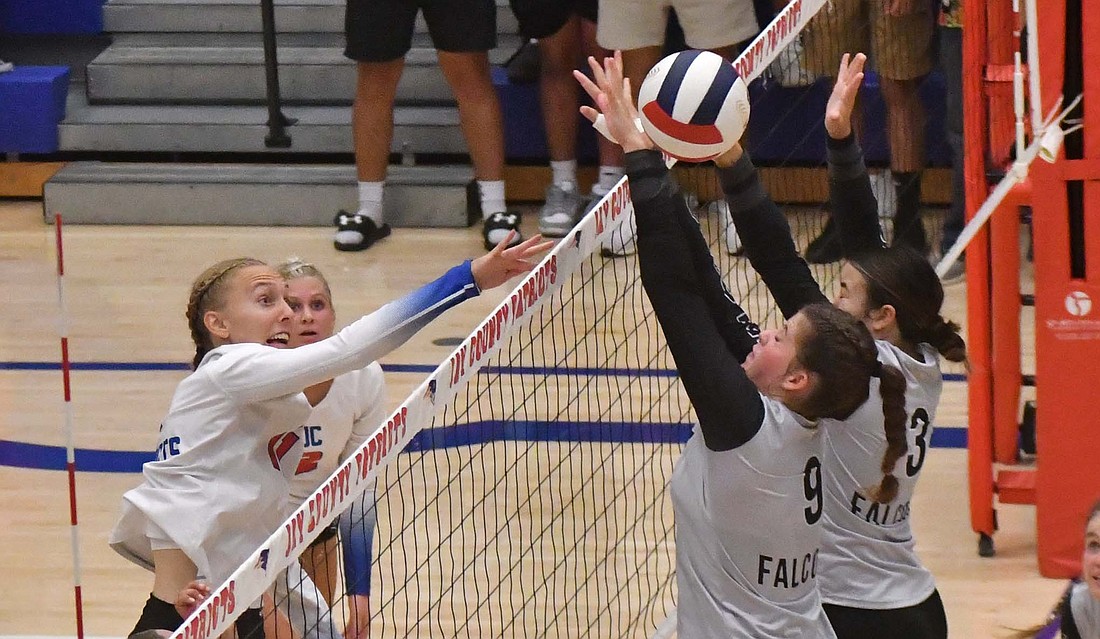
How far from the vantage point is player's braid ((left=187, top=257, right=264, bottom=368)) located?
11.6 ft

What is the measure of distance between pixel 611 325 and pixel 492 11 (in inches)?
78.2

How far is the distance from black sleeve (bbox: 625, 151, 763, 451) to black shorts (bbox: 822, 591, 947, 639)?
0.70 meters

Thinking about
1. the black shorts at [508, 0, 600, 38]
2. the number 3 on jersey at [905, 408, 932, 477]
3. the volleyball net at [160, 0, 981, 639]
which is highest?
the black shorts at [508, 0, 600, 38]

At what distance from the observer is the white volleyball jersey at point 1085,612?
3.19 m

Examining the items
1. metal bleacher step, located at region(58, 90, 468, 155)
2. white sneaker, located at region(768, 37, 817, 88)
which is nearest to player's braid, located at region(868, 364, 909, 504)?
white sneaker, located at region(768, 37, 817, 88)

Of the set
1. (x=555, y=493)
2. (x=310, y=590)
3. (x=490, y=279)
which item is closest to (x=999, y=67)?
(x=555, y=493)

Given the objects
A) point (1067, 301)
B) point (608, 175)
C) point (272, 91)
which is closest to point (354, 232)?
point (272, 91)

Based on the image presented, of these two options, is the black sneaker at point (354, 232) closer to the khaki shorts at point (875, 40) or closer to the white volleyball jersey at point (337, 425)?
the khaki shorts at point (875, 40)

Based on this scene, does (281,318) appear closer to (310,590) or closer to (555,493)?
Result: (310,590)

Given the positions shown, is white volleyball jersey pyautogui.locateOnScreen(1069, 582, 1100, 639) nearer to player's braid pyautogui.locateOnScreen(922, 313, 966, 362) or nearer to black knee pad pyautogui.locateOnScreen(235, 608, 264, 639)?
player's braid pyautogui.locateOnScreen(922, 313, 966, 362)

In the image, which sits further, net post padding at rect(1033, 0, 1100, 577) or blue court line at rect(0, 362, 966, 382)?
blue court line at rect(0, 362, 966, 382)

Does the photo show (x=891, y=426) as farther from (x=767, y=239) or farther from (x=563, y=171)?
(x=563, y=171)

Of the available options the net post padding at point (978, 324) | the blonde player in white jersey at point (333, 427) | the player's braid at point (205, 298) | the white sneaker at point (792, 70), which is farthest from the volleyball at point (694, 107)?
the white sneaker at point (792, 70)

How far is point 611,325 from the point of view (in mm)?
6719
